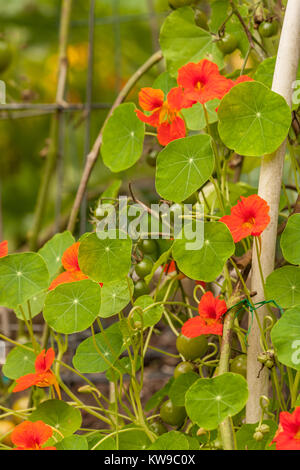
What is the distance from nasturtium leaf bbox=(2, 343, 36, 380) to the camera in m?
0.71

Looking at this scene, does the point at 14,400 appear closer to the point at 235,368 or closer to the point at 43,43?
the point at 235,368

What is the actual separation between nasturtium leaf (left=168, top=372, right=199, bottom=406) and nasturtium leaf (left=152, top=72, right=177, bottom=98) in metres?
0.39

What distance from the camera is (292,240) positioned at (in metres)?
0.57

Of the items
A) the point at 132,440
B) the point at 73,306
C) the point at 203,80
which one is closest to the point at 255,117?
the point at 203,80

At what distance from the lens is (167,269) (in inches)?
30.0

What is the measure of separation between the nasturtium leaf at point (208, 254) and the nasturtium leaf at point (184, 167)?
5cm

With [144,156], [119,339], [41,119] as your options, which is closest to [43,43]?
[41,119]

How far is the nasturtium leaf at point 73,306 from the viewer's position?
583 mm

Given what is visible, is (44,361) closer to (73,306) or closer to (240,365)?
(73,306)

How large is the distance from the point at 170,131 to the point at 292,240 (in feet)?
0.65

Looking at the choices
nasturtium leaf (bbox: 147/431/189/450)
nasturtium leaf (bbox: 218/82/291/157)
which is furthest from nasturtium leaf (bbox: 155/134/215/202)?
nasturtium leaf (bbox: 147/431/189/450)

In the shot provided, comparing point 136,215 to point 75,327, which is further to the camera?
point 136,215

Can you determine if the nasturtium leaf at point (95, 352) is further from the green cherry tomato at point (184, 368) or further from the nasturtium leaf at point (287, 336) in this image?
the nasturtium leaf at point (287, 336)

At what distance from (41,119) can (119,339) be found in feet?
4.94
